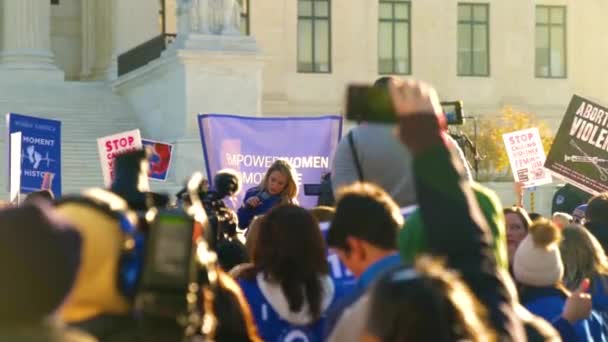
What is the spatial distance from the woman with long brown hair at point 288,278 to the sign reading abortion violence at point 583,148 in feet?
33.4

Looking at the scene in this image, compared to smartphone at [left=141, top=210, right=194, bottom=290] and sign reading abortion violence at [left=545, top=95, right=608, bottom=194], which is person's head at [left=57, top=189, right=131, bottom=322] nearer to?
smartphone at [left=141, top=210, right=194, bottom=290]

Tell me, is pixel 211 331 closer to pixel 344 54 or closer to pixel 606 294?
pixel 606 294

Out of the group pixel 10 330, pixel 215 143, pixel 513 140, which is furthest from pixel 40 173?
pixel 10 330

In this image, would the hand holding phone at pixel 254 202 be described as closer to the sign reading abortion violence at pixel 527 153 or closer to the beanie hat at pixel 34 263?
the sign reading abortion violence at pixel 527 153

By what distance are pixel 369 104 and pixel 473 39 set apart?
45.4 meters

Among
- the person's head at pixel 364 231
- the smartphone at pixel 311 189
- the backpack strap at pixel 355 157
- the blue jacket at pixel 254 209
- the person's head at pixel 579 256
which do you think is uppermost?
the backpack strap at pixel 355 157

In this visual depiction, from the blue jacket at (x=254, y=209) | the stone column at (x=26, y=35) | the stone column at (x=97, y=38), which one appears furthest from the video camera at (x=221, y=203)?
the stone column at (x=97, y=38)

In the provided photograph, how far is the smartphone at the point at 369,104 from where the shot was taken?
217 inches

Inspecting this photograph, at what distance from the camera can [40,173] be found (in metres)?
18.8

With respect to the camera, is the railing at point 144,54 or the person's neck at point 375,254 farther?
the railing at point 144,54

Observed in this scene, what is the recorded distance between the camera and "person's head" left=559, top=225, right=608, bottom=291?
8.26m

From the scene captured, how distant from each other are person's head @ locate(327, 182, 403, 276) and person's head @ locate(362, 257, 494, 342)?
1.21 metres

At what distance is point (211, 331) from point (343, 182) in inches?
67.2

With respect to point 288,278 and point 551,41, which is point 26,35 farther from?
point 288,278
